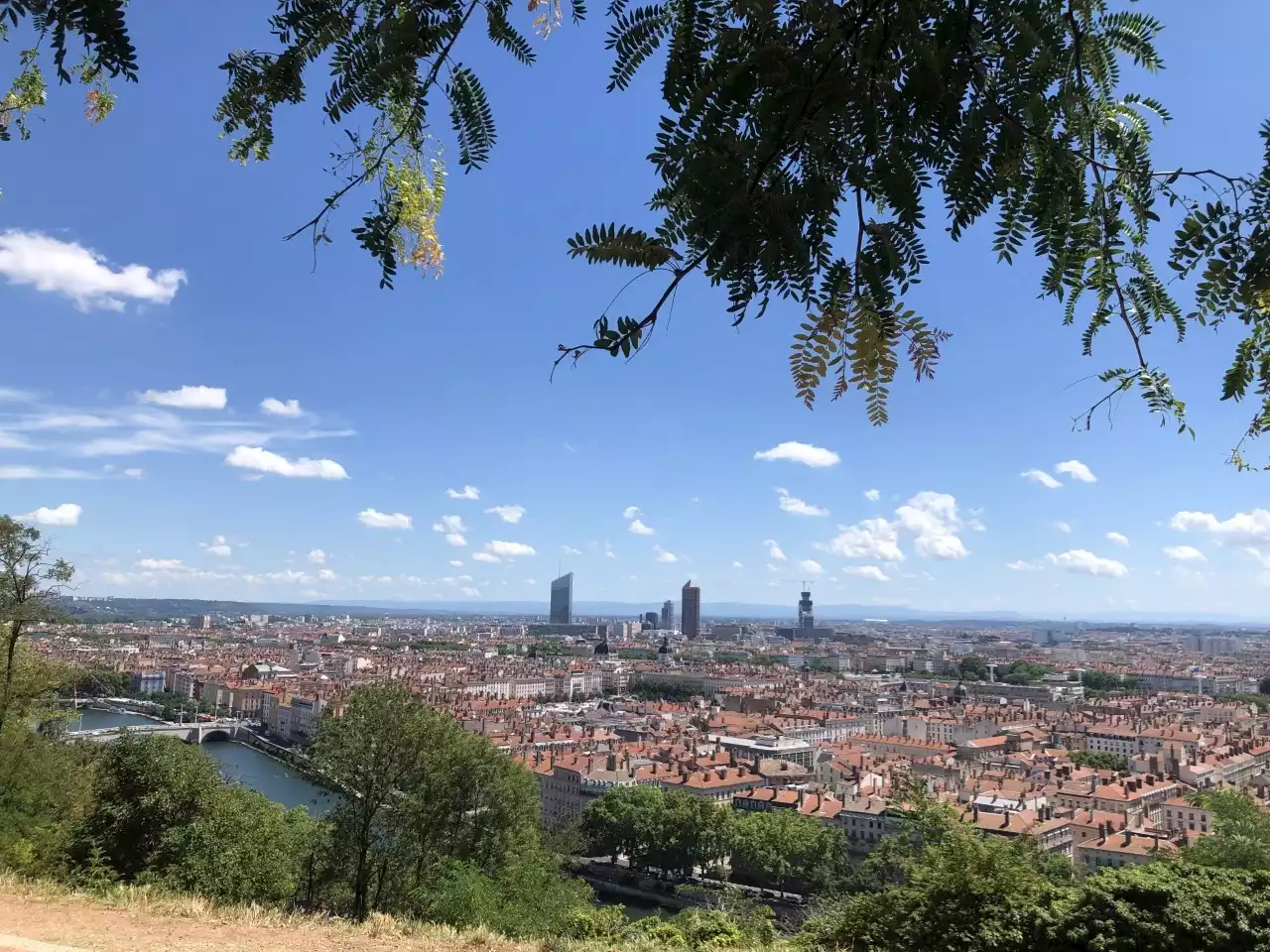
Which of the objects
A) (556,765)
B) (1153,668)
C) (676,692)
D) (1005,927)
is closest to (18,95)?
(1005,927)

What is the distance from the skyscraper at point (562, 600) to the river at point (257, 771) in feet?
304

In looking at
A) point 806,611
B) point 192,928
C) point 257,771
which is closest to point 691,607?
point 806,611

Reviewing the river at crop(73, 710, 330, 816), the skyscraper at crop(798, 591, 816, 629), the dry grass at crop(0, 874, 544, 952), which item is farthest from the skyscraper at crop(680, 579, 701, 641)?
the dry grass at crop(0, 874, 544, 952)

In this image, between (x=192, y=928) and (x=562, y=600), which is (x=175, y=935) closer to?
(x=192, y=928)

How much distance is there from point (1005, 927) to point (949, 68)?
3.82 m

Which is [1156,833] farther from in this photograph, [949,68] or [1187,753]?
[949,68]

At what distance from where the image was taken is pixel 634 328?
1.80 feet

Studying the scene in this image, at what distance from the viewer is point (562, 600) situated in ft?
438

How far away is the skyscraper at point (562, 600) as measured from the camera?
132625 mm

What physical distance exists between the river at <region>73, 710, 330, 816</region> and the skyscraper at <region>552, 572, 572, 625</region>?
3646 inches

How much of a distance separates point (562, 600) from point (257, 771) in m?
105

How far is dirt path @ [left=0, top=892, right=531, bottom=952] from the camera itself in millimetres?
3270

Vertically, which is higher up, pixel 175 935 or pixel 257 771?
pixel 175 935

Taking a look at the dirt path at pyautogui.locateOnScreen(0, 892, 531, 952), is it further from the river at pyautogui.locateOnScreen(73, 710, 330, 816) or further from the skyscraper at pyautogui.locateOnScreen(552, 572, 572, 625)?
the skyscraper at pyautogui.locateOnScreen(552, 572, 572, 625)
